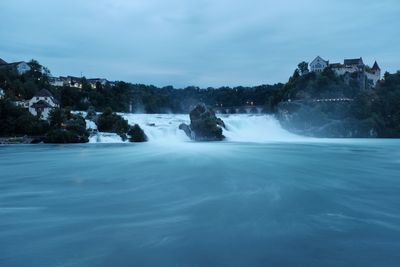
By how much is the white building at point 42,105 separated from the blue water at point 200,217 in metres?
25.1

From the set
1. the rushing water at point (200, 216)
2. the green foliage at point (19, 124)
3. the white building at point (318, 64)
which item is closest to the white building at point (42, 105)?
the green foliage at point (19, 124)

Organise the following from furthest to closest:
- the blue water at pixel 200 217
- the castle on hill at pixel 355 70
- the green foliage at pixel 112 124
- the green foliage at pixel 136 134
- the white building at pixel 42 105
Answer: the castle on hill at pixel 355 70
the white building at pixel 42 105
the green foliage at pixel 112 124
the green foliage at pixel 136 134
the blue water at pixel 200 217

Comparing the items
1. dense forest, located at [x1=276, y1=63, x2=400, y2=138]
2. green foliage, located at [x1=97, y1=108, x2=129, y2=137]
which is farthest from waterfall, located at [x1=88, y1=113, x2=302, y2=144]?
dense forest, located at [x1=276, y1=63, x2=400, y2=138]

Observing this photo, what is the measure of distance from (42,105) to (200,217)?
36655mm

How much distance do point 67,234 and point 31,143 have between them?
29156mm

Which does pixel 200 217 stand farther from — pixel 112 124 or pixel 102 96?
pixel 102 96

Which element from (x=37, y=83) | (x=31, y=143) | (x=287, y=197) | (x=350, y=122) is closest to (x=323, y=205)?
(x=287, y=197)

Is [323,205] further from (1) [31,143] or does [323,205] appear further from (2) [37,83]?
(2) [37,83]

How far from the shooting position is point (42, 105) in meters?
40.5

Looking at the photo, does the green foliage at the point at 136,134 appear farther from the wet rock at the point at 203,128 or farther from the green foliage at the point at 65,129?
the wet rock at the point at 203,128

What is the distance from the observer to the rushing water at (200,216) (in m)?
6.15

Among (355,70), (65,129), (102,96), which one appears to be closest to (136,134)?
(65,129)

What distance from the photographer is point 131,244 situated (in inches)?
262

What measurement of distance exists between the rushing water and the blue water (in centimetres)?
2
